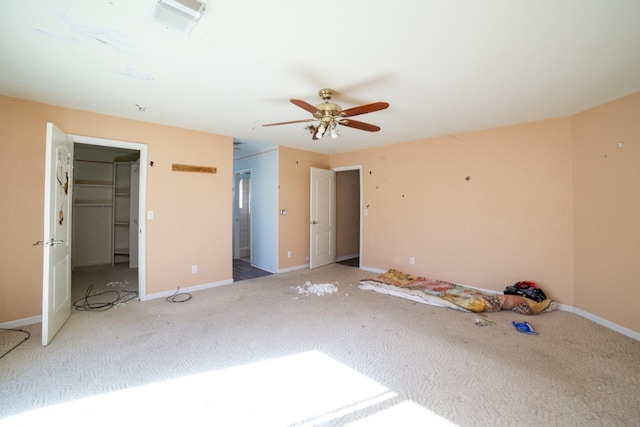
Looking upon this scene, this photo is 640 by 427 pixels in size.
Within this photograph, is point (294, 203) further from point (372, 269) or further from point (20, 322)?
point (20, 322)

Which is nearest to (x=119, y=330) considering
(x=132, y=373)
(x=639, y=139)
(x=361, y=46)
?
(x=132, y=373)

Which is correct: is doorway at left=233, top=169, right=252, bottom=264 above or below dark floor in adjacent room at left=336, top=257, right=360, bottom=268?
above

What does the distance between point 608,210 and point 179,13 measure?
4.21m

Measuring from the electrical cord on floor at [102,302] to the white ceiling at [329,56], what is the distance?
2.39 meters

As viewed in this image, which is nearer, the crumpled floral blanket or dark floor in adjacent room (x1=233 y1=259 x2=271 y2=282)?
the crumpled floral blanket

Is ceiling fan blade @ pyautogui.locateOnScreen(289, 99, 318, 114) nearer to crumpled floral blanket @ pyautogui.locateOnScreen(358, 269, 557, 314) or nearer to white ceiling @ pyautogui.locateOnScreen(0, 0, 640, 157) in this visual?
white ceiling @ pyautogui.locateOnScreen(0, 0, 640, 157)

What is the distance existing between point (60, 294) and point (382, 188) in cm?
465

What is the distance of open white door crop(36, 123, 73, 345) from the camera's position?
7.69 ft

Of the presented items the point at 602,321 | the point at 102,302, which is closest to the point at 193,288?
the point at 102,302

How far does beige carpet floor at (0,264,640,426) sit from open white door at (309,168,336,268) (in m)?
2.28

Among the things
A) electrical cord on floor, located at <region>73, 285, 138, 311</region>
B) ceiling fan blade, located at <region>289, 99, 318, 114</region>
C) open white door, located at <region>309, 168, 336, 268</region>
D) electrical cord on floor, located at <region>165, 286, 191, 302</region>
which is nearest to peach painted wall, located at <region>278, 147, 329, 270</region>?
open white door, located at <region>309, 168, 336, 268</region>

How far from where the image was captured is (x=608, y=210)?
9.15 ft

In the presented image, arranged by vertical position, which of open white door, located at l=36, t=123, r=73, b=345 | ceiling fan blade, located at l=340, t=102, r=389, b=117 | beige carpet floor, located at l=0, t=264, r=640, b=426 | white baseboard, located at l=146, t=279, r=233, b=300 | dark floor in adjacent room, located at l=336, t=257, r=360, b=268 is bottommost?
beige carpet floor, located at l=0, t=264, r=640, b=426

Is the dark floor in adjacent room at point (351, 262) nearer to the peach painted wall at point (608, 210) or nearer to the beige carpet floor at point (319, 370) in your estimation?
the beige carpet floor at point (319, 370)
